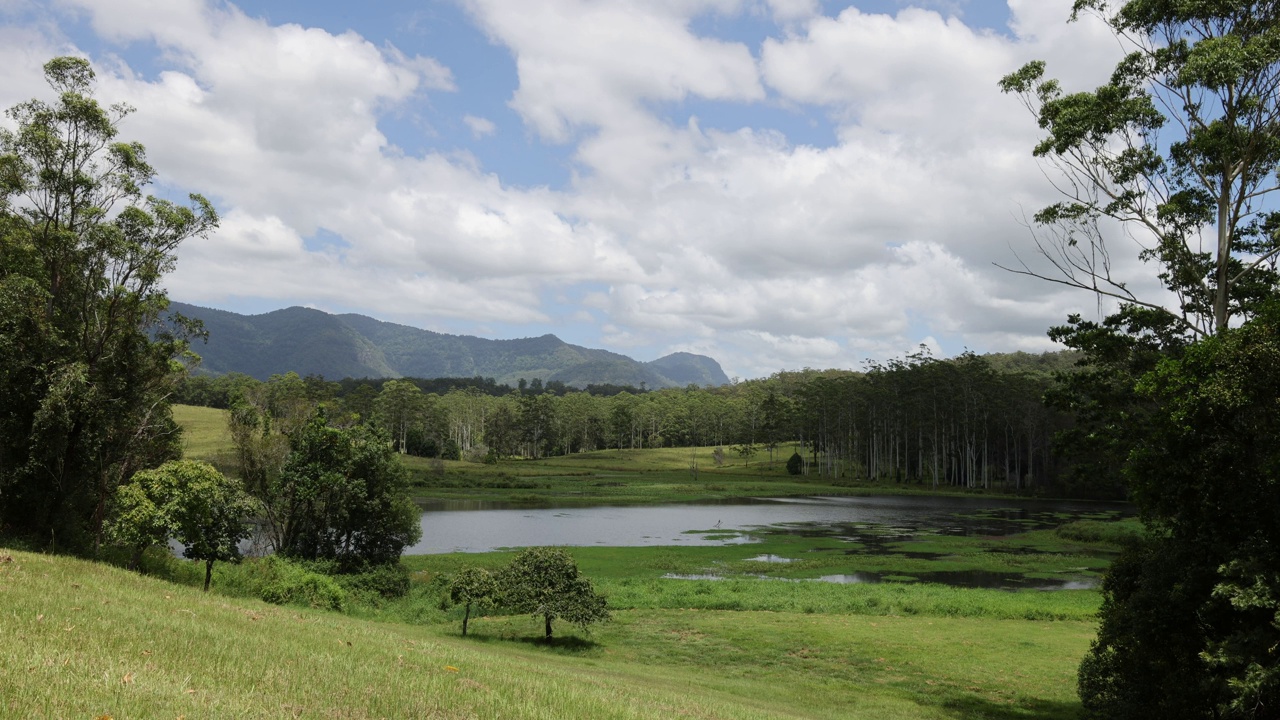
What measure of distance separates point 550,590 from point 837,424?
13100 cm

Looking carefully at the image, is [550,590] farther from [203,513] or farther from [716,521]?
[716,521]

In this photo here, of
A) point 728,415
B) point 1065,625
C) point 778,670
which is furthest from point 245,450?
point 728,415

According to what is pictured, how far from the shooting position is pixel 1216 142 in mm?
19484

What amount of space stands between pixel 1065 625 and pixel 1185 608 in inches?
775

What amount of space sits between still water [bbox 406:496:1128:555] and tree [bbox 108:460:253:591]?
2370 centimetres

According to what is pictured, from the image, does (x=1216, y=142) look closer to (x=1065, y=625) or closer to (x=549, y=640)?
(x=1065, y=625)

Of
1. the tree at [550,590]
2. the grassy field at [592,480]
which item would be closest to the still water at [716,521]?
the grassy field at [592,480]

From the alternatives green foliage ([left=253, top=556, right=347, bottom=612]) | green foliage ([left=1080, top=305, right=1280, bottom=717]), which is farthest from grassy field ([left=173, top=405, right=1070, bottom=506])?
green foliage ([left=1080, top=305, right=1280, bottom=717])

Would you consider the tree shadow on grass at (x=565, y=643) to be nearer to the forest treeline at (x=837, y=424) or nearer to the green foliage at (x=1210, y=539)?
the green foliage at (x=1210, y=539)

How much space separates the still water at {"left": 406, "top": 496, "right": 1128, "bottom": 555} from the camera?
198 ft

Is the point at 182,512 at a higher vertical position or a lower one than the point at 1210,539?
lower

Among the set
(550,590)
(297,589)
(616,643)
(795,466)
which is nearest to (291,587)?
(297,589)

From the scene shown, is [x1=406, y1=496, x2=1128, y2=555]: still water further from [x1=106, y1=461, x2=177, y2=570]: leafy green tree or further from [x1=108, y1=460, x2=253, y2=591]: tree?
[x1=106, y1=461, x2=177, y2=570]: leafy green tree

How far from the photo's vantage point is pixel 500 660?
18.2 meters
